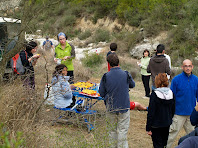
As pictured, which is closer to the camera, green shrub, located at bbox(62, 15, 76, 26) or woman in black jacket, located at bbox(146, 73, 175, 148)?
woman in black jacket, located at bbox(146, 73, 175, 148)

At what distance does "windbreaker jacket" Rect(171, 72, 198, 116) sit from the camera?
4.00m

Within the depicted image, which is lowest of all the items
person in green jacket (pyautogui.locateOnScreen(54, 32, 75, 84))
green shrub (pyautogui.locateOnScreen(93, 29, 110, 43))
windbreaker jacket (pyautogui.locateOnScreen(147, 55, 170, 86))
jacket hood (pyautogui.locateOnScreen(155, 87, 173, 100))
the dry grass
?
the dry grass

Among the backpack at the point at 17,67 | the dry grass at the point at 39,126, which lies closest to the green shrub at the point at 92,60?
the dry grass at the point at 39,126

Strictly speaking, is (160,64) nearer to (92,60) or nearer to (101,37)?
(92,60)

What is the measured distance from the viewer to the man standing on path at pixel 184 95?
400 centimetres

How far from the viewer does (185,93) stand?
4016 mm

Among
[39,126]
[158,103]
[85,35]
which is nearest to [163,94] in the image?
[158,103]

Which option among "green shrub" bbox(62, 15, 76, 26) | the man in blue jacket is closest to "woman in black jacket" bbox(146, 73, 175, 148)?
the man in blue jacket

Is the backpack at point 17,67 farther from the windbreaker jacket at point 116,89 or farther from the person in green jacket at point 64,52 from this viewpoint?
the windbreaker jacket at point 116,89

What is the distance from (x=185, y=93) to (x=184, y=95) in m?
0.03

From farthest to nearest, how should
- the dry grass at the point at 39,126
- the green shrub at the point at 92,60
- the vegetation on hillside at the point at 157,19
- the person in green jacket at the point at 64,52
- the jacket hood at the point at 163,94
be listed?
the vegetation on hillside at the point at 157,19 < the green shrub at the point at 92,60 < the person in green jacket at the point at 64,52 < the jacket hood at the point at 163,94 < the dry grass at the point at 39,126

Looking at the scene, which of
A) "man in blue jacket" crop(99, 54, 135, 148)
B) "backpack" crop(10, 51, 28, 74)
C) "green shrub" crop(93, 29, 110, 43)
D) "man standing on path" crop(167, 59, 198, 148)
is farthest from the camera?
"green shrub" crop(93, 29, 110, 43)

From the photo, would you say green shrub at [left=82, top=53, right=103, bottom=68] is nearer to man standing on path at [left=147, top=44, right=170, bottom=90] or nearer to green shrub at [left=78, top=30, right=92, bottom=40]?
man standing on path at [left=147, top=44, right=170, bottom=90]

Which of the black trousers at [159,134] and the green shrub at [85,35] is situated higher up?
the green shrub at [85,35]
